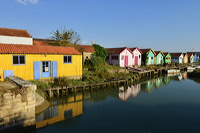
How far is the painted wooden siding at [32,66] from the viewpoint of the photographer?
14.6m

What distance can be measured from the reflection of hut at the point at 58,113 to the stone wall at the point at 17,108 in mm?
1691

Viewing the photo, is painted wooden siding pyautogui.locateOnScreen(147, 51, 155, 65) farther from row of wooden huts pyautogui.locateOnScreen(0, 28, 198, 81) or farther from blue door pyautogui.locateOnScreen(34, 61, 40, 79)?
blue door pyautogui.locateOnScreen(34, 61, 40, 79)

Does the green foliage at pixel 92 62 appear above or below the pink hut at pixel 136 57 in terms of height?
below

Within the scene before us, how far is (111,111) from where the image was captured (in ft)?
43.4

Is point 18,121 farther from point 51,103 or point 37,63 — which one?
point 37,63

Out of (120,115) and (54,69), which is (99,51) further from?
(120,115)

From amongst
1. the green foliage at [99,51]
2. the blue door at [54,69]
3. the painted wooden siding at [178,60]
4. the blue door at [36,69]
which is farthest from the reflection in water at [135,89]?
the painted wooden siding at [178,60]

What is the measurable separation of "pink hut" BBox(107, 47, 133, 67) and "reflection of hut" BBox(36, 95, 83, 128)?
20429 mm

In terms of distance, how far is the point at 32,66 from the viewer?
1634 centimetres

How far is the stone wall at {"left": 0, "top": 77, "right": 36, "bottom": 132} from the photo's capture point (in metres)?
8.09

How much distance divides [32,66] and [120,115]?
10850 mm

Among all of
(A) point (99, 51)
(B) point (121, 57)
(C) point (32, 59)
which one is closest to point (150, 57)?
(B) point (121, 57)

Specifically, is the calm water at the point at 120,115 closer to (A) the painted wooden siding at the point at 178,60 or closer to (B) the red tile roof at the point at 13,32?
(B) the red tile roof at the point at 13,32

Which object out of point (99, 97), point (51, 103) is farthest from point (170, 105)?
point (51, 103)
